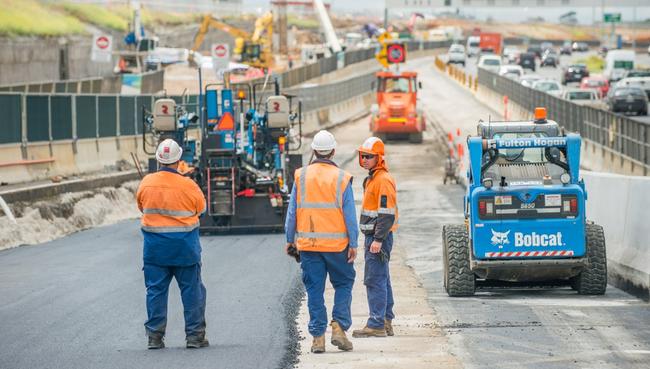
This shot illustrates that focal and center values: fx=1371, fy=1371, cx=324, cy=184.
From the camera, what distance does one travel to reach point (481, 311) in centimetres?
1429

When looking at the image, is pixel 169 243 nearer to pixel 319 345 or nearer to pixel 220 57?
pixel 319 345

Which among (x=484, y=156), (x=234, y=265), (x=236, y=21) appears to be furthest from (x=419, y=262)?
(x=236, y=21)

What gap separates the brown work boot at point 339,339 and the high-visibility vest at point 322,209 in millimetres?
668

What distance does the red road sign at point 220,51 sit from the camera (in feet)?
173

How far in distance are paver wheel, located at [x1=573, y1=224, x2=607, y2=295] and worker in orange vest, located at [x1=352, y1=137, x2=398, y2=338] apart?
12.2ft

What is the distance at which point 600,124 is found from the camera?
133 feet

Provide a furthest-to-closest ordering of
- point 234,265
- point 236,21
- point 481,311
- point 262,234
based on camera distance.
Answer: point 236,21, point 262,234, point 234,265, point 481,311

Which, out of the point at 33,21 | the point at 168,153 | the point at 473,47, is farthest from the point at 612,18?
the point at 168,153

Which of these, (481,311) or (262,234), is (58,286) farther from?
(262,234)

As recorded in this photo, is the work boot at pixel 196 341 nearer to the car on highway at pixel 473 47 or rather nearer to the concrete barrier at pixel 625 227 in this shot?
the concrete barrier at pixel 625 227

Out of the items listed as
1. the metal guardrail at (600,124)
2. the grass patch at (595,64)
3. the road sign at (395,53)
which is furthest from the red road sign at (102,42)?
the grass patch at (595,64)

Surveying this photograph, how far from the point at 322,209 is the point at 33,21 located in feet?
220

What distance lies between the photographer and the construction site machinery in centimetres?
2531

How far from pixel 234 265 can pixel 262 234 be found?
19.4 ft
